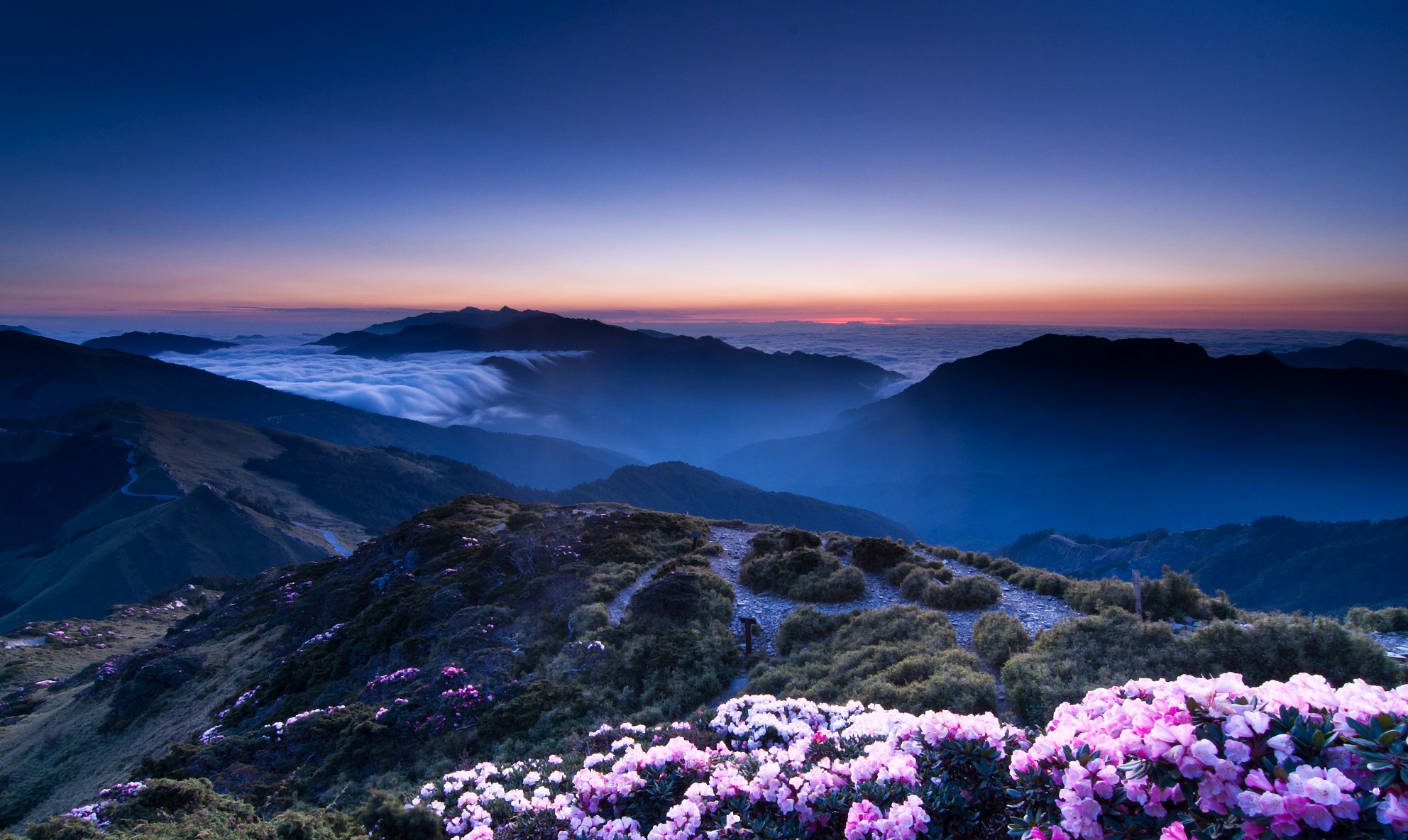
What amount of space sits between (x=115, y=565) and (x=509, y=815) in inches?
4108

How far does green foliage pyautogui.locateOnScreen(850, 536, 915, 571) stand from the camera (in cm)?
1906

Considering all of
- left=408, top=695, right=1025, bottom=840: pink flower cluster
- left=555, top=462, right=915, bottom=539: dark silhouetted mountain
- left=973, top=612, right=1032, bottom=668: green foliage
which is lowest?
left=555, top=462, right=915, bottom=539: dark silhouetted mountain

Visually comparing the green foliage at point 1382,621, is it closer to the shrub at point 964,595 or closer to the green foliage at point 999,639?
the green foliage at point 999,639

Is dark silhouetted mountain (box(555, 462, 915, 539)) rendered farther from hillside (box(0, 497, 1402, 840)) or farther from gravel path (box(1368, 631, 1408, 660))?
gravel path (box(1368, 631, 1408, 660))

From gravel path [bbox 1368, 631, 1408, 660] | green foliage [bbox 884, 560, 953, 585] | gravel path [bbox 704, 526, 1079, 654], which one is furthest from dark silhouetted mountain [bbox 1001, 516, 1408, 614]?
gravel path [bbox 1368, 631, 1408, 660]

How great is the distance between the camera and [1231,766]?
2838mm

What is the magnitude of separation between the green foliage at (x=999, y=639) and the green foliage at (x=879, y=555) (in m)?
5.94

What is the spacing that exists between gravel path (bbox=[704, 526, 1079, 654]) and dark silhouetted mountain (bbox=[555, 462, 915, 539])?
10058 cm

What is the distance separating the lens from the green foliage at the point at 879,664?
29.9 ft

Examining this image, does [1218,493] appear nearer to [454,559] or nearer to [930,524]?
[930,524]

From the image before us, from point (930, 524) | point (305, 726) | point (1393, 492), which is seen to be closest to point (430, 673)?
point (305, 726)

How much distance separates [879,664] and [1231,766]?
9100 mm

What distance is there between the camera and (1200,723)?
10.4ft

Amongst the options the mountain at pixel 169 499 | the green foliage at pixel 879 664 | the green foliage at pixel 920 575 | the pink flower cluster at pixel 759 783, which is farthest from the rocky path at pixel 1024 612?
the mountain at pixel 169 499
